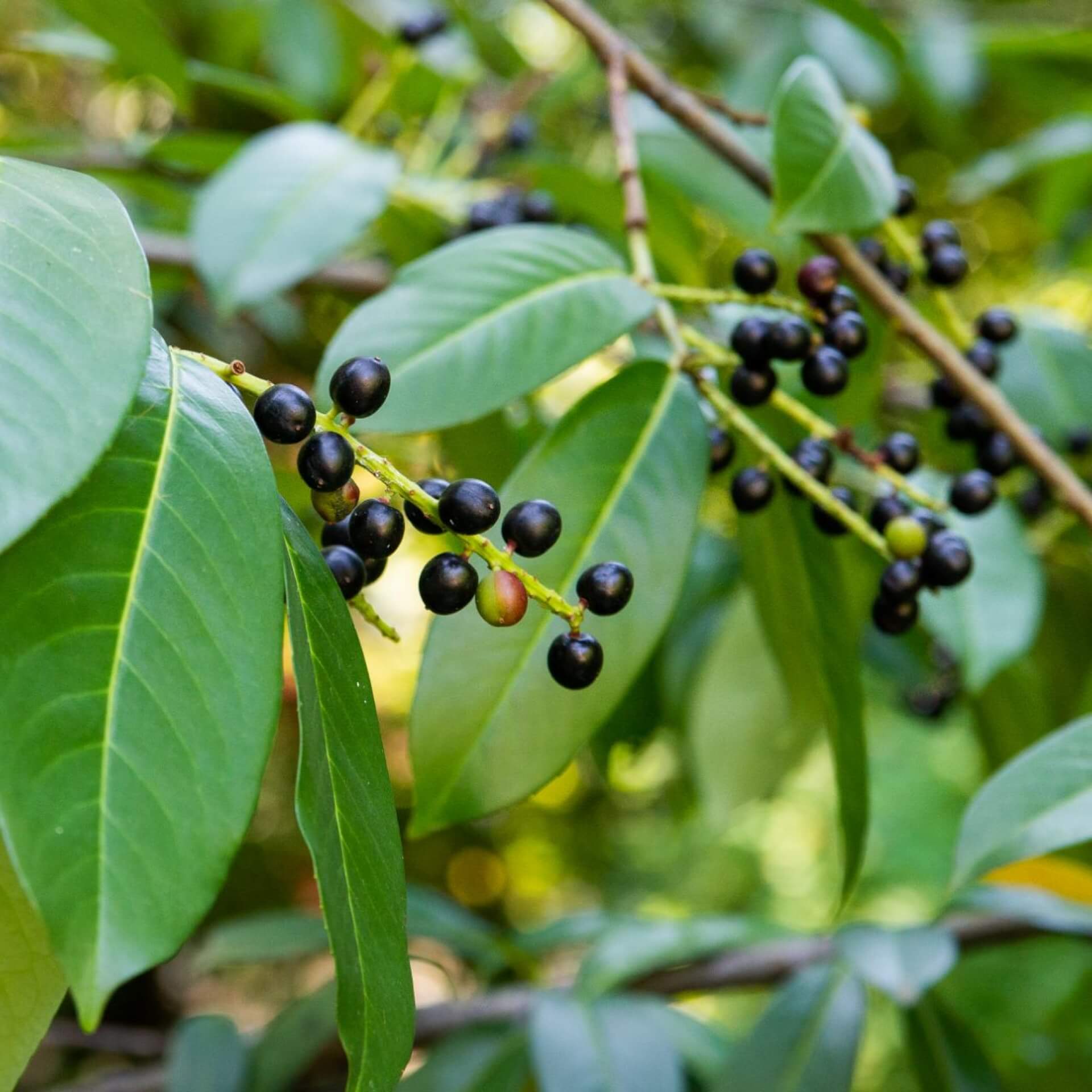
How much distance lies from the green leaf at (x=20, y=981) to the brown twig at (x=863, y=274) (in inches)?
28.9

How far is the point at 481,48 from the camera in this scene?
212 centimetres

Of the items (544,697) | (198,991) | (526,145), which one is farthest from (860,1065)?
(544,697)

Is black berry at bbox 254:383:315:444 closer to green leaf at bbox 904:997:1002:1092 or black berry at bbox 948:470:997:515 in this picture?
black berry at bbox 948:470:997:515

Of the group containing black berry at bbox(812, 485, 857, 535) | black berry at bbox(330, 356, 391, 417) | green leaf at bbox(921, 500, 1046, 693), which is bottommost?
green leaf at bbox(921, 500, 1046, 693)

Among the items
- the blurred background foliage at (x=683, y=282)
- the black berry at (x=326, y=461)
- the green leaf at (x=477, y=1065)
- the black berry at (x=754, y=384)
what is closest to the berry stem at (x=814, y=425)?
the black berry at (x=754, y=384)

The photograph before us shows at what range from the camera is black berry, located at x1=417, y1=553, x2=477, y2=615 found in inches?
21.5

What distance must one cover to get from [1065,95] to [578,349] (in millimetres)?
1691

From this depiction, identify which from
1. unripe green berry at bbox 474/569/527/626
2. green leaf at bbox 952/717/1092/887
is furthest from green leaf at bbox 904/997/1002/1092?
unripe green berry at bbox 474/569/527/626

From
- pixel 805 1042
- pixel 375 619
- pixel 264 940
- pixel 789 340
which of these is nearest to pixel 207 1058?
pixel 264 940

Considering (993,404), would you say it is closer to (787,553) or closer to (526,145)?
(787,553)

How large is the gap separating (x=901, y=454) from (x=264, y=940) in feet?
3.09

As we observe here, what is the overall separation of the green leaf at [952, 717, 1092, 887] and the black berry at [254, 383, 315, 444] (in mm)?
461

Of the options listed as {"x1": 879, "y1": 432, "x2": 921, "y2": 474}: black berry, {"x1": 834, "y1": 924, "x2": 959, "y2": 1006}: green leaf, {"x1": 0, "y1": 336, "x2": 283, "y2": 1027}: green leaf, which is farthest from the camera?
{"x1": 834, "y1": 924, "x2": 959, "y2": 1006}: green leaf

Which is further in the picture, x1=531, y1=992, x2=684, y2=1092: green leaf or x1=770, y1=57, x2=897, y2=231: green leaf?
x1=531, y1=992, x2=684, y2=1092: green leaf
